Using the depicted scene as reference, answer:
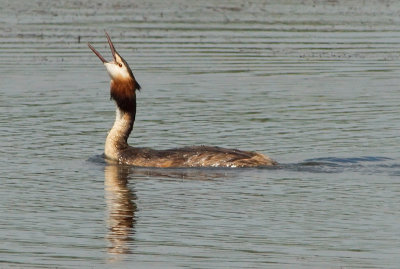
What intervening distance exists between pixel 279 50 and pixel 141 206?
15.0 m

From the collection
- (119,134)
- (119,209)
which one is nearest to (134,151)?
(119,134)

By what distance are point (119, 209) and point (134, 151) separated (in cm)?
320

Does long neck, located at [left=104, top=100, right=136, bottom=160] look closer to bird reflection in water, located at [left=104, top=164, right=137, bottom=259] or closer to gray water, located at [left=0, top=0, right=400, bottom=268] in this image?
gray water, located at [left=0, top=0, right=400, bottom=268]

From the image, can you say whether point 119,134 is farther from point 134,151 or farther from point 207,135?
point 207,135

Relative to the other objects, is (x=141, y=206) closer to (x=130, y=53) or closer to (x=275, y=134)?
(x=275, y=134)

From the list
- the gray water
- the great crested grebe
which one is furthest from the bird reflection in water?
the great crested grebe

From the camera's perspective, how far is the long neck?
58.5 feet

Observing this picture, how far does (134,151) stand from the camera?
693 inches

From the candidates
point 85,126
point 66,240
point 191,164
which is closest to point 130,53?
point 85,126

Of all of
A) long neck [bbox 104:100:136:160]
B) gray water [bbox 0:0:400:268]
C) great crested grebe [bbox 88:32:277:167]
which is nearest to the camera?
gray water [bbox 0:0:400:268]

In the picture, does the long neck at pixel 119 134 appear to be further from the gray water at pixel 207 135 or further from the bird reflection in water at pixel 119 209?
the bird reflection in water at pixel 119 209

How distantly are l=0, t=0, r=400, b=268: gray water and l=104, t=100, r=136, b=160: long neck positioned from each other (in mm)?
290

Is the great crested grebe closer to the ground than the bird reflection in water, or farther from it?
farther from it

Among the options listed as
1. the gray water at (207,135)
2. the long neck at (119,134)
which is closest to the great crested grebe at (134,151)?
the long neck at (119,134)
